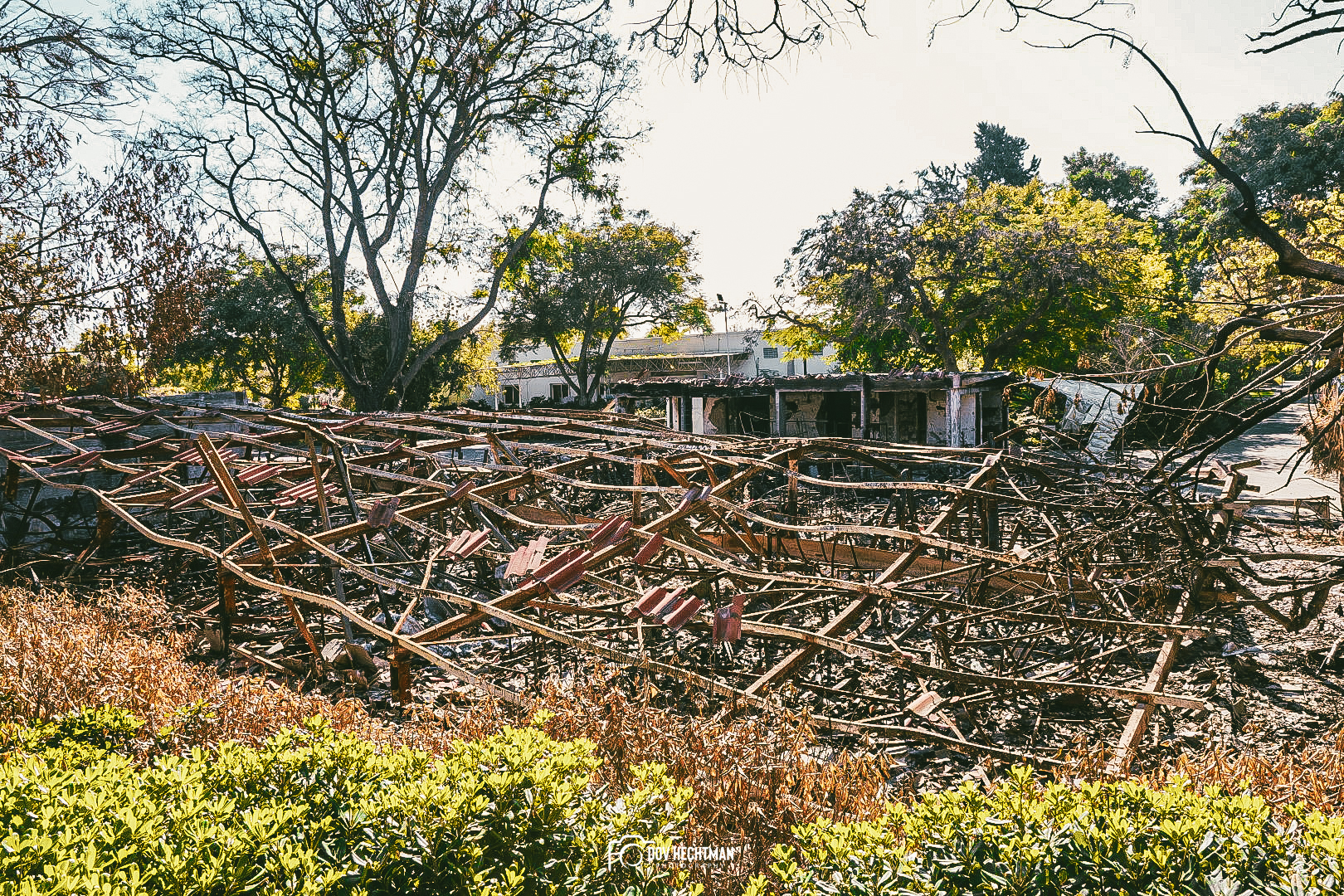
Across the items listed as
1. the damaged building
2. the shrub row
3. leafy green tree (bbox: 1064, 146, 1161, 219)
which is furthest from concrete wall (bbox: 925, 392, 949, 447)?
leafy green tree (bbox: 1064, 146, 1161, 219)

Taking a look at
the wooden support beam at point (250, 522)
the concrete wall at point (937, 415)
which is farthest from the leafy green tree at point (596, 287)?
the wooden support beam at point (250, 522)

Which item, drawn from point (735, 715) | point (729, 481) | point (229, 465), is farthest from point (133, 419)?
point (735, 715)

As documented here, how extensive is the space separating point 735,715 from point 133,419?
1051 centimetres

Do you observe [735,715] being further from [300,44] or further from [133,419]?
[300,44]

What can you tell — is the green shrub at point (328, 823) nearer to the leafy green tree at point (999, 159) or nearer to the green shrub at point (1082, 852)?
the green shrub at point (1082, 852)

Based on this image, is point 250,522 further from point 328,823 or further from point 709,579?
point 328,823

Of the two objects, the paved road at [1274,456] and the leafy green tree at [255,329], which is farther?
the leafy green tree at [255,329]

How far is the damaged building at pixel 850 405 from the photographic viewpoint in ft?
78.8

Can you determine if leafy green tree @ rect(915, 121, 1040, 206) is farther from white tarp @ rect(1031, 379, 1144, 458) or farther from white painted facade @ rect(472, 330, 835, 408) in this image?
white tarp @ rect(1031, 379, 1144, 458)

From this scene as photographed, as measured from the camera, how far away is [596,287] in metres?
37.2

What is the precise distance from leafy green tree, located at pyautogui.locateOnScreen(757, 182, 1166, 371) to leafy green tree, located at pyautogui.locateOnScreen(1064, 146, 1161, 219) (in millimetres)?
30170

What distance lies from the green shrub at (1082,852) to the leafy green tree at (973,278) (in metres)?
29.3

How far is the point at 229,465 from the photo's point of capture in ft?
30.5

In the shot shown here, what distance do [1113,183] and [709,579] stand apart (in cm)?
6628
